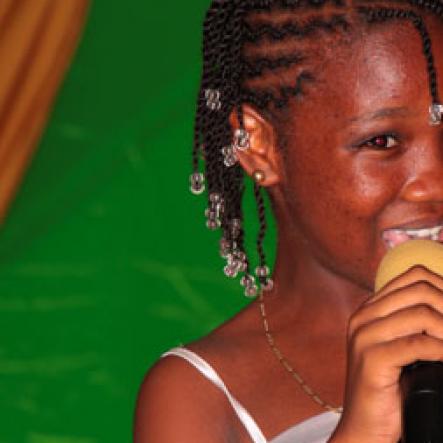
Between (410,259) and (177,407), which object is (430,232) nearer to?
(410,259)

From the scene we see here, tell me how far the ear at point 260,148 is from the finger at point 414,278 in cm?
41

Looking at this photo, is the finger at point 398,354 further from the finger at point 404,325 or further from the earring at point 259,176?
the earring at point 259,176

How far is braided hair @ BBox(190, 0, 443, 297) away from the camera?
5.10ft

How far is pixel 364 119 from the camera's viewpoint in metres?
1.50

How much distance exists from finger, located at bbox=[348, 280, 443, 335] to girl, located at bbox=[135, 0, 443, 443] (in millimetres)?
113

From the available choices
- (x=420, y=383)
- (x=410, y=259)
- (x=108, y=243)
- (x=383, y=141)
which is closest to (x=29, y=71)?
(x=108, y=243)

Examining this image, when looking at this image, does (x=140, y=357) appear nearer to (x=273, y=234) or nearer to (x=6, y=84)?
(x=273, y=234)

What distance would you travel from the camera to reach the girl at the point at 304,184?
1480 mm

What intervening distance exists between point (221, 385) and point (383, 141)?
1.03 feet

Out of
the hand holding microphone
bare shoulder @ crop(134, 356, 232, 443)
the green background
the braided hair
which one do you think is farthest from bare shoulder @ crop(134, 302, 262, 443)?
the green background

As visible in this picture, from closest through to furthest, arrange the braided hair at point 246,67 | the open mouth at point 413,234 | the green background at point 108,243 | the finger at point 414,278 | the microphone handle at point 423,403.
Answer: the microphone handle at point 423,403
the finger at point 414,278
the open mouth at point 413,234
the braided hair at point 246,67
the green background at point 108,243

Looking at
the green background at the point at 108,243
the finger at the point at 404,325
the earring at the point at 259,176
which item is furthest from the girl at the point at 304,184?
the green background at the point at 108,243

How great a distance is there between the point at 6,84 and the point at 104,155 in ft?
0.58

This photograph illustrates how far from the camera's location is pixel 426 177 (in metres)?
1.46
